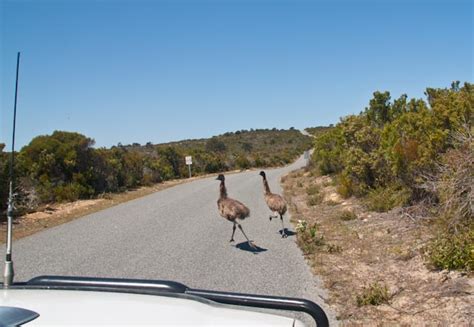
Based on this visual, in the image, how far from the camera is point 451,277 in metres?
6.83

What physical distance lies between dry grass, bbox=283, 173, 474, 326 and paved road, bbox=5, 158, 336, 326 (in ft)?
1.43

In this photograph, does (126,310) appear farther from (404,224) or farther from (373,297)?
(404,224)

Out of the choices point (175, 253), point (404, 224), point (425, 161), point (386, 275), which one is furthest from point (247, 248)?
point (425, 161)

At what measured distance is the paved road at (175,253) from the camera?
812cm

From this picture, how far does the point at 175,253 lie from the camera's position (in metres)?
10.4

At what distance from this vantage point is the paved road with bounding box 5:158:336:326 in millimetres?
8117

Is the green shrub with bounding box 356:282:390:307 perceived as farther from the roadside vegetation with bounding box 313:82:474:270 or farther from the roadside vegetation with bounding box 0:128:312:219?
the roadside vegetation with bounding box 0:128:312:219

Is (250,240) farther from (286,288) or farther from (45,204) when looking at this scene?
(45,204)

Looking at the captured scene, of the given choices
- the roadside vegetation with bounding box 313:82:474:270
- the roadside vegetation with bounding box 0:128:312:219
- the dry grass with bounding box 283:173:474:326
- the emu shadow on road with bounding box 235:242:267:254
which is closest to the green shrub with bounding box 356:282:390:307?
the dry grass with bounding box 283:173:474:326

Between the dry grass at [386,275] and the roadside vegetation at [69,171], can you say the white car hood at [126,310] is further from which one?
the roadside vegetation at [69,171]

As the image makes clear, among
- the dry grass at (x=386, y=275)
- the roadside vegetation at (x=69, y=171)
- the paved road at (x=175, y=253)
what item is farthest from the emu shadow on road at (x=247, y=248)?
the roadside vegetation at (x=69, y=171)

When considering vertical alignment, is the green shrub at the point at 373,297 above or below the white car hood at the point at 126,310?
below

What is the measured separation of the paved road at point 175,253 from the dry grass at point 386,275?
1.43 ft

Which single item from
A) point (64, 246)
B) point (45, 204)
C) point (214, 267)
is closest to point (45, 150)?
point (45, 204)
